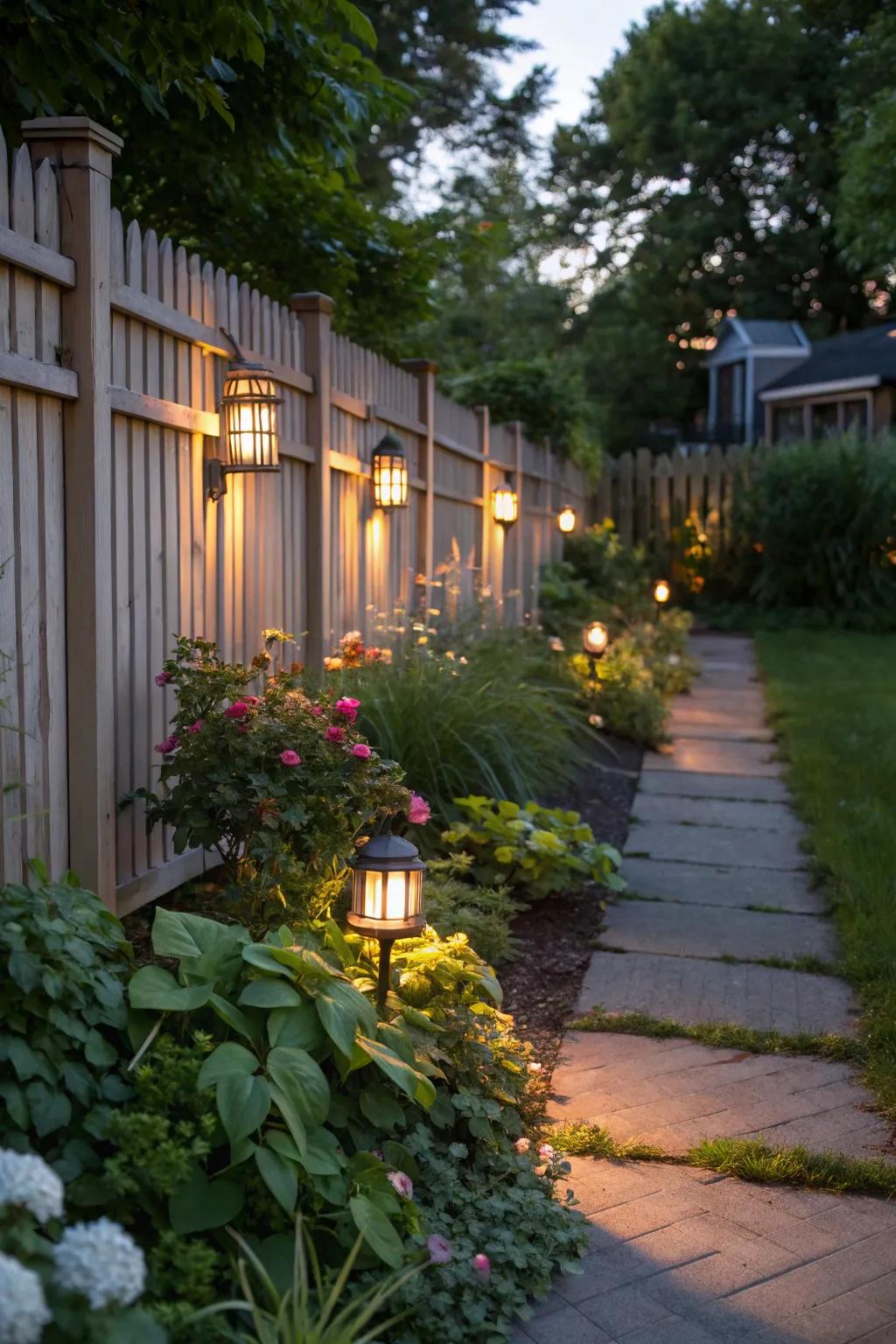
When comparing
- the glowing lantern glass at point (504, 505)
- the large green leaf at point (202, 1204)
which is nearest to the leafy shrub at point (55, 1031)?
the large green leaf at point (202, 1204)

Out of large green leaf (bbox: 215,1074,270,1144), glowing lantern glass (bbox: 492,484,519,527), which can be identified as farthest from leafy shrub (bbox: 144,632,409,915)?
glowing lantern glass (bbox: 492,484,519,527)

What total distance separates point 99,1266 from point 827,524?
47.5ft

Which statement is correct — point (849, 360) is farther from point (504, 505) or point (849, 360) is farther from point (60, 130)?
point (60, 130)

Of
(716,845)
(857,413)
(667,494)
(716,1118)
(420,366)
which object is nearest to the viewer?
(716,1118)

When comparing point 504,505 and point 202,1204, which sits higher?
point 504,505

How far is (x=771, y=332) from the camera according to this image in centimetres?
3139

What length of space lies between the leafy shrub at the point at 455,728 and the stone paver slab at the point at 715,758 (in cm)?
153

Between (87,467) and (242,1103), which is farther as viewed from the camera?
(87,467)

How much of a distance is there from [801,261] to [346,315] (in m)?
28.6

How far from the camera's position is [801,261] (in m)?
33.2

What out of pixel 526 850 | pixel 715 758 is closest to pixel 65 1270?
pixel 526 850

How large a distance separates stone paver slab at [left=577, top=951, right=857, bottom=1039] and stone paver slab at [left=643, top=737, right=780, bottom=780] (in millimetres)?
3122

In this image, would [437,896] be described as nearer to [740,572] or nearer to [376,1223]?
[376,1223]

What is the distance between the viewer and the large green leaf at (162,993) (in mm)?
2301
